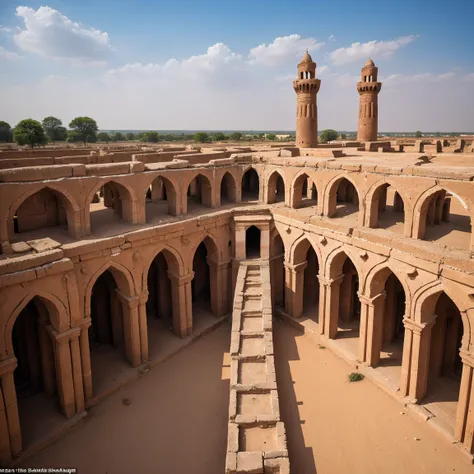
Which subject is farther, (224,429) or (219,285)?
(219,285)

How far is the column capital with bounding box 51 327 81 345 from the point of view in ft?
42.7

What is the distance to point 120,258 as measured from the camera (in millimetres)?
15141

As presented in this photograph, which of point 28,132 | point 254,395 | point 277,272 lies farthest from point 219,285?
point 28,132

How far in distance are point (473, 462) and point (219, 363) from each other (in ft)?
31.3

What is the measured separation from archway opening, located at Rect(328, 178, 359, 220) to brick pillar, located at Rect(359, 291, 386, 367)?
402 centimetres

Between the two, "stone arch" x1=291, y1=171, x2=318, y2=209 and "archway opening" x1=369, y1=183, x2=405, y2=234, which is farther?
"stone arch" x1=291, y1=171, x2=318, y2=209

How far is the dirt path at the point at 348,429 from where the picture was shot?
11.9 metres

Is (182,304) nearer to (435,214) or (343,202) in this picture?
(343,202)

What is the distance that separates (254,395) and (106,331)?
28.5 feet

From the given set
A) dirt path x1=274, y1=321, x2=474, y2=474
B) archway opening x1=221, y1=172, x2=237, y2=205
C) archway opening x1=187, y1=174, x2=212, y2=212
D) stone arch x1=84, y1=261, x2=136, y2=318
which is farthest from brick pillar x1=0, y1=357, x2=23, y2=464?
archway opening x1=221, y1=172, x2=237, y2=205

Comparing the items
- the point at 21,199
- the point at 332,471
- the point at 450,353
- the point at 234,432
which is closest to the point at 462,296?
the point at 450,353

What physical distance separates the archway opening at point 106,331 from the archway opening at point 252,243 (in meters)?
7.71

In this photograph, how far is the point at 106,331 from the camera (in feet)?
59.6

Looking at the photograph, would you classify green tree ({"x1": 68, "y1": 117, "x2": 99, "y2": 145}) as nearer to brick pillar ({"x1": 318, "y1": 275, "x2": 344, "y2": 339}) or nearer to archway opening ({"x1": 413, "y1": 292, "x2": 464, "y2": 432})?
brick pillar ({"x1": 318, "y1": 275, "x2": 344, "y2": 339})
